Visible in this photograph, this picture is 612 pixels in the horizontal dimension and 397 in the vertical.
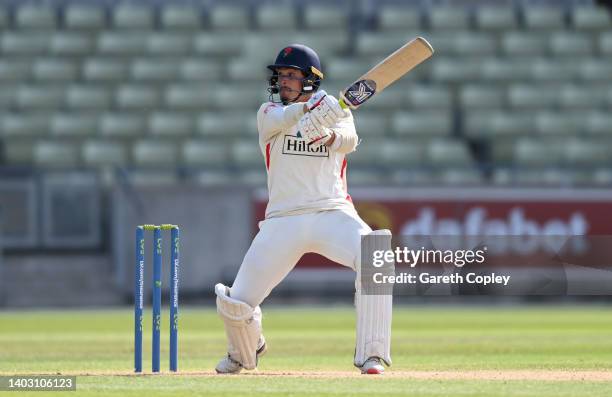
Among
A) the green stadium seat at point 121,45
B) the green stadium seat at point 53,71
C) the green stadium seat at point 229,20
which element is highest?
the green stadium seat at point 229,20

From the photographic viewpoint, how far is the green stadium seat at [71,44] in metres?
20.2

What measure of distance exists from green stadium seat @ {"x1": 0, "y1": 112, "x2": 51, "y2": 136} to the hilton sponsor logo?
12099mm

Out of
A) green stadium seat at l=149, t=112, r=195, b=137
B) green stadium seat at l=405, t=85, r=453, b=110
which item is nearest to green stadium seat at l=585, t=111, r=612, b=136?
green stadium seat at l=405, t=85, r=453, b=110

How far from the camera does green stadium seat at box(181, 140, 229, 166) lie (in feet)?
60.8

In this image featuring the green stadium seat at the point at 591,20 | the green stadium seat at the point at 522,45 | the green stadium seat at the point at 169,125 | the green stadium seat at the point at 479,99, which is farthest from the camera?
the green stadium seat at the point at 591,20

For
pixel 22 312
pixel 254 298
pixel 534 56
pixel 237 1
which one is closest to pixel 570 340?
pixel 254 298

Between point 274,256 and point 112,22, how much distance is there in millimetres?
13962

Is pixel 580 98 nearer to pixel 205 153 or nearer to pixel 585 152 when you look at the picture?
pixel 585 152

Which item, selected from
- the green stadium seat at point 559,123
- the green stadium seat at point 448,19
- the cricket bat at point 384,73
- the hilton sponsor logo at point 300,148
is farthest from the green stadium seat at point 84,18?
the cricket bat at point 384,73

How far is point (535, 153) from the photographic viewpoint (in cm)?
1880

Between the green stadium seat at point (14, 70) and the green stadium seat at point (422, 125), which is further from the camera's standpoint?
the green stadium seat at point (14, 70)

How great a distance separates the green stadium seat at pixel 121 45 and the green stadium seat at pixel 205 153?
7.19 ft

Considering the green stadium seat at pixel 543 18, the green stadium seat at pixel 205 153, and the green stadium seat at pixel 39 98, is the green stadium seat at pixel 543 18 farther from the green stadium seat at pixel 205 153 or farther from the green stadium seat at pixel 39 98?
the green stadium seat at pixel 39 98

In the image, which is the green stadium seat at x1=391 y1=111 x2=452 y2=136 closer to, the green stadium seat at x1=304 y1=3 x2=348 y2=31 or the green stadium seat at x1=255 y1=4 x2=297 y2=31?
the green stadium seat at x1=304 y1=3 x2=348 y2=31
